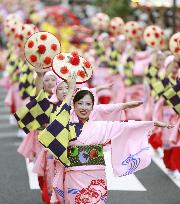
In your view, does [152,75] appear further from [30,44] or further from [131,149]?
[131,149]

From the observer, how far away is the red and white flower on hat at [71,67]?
690 cm

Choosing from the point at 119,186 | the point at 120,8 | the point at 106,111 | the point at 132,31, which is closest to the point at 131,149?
the point at 106,111

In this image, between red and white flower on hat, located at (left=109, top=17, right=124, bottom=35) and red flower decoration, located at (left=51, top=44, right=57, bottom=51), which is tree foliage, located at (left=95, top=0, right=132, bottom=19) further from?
red flower decoration, located at (left=51, top=44, right=57, bottom=51)

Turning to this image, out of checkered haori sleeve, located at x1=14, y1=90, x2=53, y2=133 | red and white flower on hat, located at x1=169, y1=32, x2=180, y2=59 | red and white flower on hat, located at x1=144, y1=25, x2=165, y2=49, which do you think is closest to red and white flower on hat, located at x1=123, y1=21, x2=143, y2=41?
red and white flower on hat, located at x1=144, y1=25, x2=165, y2=49

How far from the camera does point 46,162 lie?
341 inches

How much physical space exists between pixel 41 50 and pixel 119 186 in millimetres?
2279

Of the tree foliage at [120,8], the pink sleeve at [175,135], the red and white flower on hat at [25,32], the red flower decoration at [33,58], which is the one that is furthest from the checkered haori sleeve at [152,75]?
the tree foliage at [120,8]

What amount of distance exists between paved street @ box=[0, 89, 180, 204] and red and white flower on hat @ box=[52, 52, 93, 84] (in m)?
2.33

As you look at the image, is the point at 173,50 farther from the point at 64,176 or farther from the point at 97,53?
the point at 97,53

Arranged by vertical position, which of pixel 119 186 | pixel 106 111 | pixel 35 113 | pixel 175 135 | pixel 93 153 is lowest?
pixel 119 186

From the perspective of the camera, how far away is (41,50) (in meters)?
8.38

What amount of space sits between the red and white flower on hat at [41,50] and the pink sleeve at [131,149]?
5.45 ft

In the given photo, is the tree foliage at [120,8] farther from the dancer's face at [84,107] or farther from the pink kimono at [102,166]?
the dancer's face at [84,107]

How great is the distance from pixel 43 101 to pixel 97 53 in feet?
30.1
